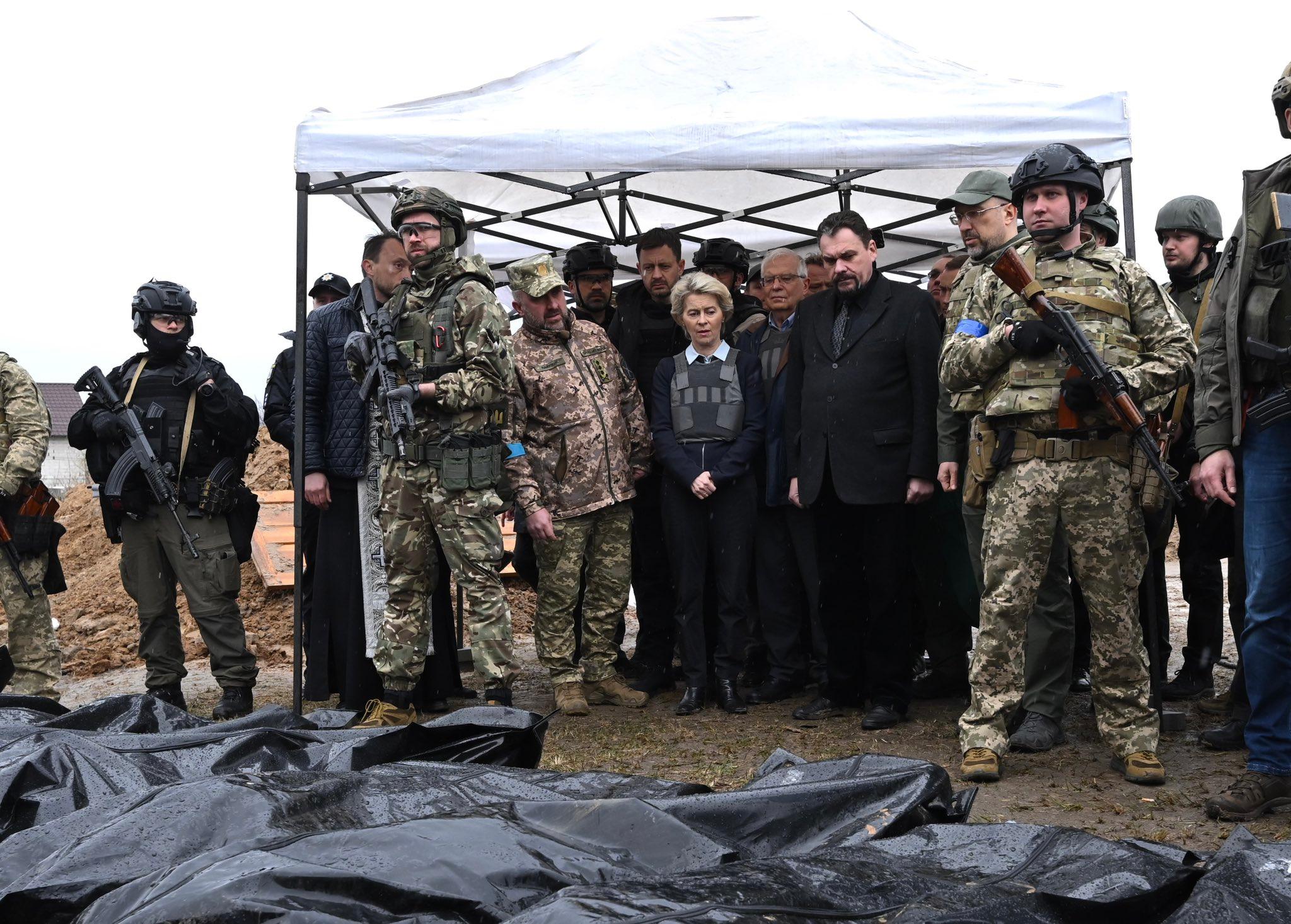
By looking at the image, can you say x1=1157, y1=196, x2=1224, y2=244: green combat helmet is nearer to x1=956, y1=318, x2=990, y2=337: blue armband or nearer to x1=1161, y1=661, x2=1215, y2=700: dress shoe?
x1=956, y1=318, x2=990, y2=337: blue armband

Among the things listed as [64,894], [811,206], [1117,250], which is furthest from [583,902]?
[811,206]

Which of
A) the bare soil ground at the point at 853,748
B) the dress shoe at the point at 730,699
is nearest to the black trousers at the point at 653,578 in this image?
the bare soil ground at the point at 853,748

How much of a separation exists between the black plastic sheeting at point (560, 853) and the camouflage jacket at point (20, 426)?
3.76 metres

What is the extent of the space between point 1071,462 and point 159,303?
4.52 meters

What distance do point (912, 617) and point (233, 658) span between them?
11.5 feet

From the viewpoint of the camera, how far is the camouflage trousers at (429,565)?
557cm

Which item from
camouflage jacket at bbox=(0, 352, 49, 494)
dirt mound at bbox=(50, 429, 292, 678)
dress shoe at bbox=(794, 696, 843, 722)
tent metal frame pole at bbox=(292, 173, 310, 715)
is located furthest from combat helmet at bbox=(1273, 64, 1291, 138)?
dirt mound at bbox=(50, 429, 292, 678)

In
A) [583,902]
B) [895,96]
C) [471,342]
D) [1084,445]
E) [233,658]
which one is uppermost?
[895,96]

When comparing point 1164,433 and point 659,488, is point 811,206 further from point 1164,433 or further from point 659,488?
point 1164,433

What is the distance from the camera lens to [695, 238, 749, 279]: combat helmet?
707cm

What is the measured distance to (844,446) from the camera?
18.2 ft

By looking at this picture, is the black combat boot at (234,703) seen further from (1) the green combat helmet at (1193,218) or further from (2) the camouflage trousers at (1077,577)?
(1) the green combat helmet at (1193,218)

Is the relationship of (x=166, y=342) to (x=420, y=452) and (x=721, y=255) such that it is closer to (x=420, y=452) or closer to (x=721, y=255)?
(x=420, y=452)

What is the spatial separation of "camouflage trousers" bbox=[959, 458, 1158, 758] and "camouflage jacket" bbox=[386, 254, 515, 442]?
2.26 meters
